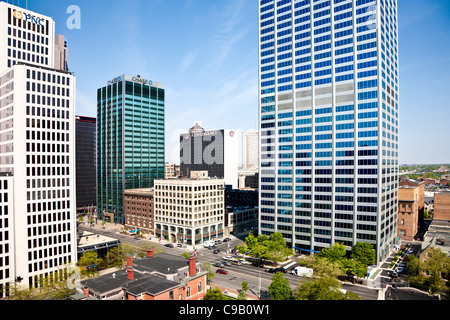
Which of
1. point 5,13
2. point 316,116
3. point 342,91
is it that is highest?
point 5,13

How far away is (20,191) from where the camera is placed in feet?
196

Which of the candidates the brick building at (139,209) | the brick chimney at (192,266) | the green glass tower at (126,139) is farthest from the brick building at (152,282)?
the green glass tower at (126,139)

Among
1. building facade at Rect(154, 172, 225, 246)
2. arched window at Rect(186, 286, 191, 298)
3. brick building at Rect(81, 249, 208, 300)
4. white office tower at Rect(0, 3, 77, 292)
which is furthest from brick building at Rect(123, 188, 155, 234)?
arched window at Rect(186, 286, 191, 298)

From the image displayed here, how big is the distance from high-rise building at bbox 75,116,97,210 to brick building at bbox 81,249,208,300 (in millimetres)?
136305

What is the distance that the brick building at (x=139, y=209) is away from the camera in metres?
116

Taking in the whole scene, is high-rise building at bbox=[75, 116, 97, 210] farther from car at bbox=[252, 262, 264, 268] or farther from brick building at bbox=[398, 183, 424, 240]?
brick building at bbox=[398, 183, 424, 240]

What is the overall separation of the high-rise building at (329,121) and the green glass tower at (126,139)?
72497 mm

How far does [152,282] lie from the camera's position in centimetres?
4181

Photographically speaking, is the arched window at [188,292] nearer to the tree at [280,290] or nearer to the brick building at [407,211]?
the tree at [280,290]

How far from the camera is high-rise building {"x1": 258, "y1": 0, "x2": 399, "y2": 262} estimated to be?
7688cm
